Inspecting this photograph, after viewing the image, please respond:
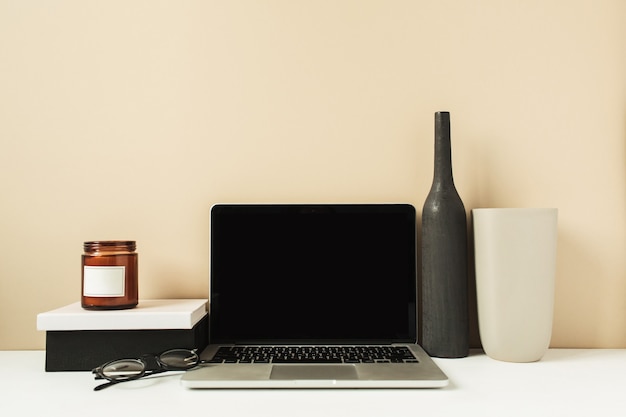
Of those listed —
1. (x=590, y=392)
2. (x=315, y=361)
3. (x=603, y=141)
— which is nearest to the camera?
(x=590, y=392)

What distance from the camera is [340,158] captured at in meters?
1.10

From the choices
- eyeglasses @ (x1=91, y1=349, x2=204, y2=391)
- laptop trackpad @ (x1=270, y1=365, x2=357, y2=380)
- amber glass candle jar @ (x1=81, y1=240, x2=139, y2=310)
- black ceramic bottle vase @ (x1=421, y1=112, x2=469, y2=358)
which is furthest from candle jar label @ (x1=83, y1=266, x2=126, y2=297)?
black ceramic bottle vase @ (x1=421, y1=112, x2=469, y2=358)

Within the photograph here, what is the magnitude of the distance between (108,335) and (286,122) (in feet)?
1.71

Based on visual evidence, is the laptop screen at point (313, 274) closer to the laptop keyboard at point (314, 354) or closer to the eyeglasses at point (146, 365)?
the laptop keyboard at point (314, 354)

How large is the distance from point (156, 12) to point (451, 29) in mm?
602

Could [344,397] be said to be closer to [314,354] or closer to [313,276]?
[314,354]

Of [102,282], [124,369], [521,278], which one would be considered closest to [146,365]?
[124,369]

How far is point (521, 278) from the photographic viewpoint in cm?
94

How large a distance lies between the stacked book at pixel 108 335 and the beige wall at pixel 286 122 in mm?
189

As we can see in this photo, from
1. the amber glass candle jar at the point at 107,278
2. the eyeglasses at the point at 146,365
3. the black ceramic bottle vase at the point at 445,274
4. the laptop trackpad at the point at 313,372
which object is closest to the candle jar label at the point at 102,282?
the amber glass candle jar at the point at 107,278

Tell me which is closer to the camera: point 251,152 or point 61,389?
point 61,389

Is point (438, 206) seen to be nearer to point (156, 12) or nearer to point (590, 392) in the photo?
point (590, 392)

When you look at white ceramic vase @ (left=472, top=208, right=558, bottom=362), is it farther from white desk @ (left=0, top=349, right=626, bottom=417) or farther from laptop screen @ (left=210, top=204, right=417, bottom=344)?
laptop screen @ (left=210, top=204, right=417, bottom=344)

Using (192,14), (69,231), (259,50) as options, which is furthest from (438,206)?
(69,231)
